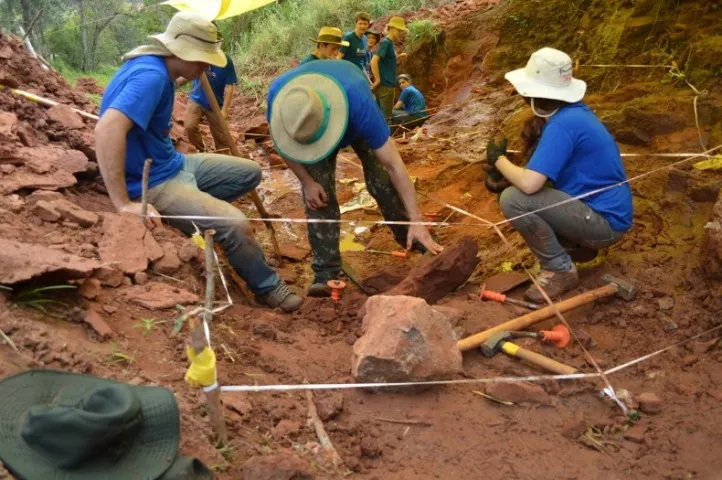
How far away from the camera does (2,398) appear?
1.90 meters

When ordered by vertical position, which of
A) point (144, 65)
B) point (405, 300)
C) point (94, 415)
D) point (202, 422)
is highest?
point (144, 65)

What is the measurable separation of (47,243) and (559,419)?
2630 millimetres

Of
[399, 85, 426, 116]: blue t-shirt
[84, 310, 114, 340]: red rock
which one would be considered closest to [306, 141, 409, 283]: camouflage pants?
[84, 310, 114, 340]: red rock

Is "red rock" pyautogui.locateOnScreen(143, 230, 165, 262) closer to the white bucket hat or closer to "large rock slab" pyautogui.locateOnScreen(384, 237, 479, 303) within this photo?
"large rock slab" pyautogui.locateOnScreen(384, 237, 479, 303)

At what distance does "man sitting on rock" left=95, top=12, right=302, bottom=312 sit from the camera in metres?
3.51

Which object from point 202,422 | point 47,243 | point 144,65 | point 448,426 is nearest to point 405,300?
point 448,426

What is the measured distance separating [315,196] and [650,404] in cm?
236

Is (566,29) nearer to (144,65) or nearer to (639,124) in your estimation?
(639,124)

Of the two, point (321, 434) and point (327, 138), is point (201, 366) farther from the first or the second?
point (327, 138)

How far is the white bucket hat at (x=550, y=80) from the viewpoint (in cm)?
356

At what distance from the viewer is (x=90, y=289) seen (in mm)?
2855

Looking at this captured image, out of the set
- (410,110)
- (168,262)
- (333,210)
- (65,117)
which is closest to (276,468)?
(168,262)

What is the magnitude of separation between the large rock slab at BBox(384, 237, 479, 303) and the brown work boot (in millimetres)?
450

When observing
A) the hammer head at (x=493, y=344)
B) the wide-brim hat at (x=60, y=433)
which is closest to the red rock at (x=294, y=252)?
the hammer head at (x=493, y=344)
